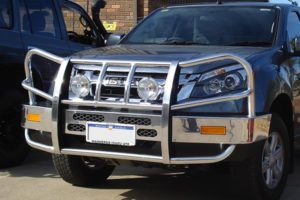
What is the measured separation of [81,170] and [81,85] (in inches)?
44.2

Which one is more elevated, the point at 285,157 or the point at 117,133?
the point at 117,133

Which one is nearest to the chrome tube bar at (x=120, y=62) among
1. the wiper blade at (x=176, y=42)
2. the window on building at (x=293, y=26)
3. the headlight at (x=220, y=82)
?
the headlight at (x=220, y=82)

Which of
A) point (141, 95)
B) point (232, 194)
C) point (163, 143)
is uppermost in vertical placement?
point (141, 95)

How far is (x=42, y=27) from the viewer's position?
7.17 metres

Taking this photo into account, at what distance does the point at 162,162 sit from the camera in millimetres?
4469

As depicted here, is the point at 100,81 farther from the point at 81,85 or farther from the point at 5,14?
the point at 5,14

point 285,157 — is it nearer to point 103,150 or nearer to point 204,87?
point 204,87

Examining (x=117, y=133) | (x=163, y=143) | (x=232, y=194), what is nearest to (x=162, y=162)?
(x=163, y=143)

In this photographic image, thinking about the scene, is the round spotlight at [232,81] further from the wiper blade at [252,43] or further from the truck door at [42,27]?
the truck door at [42,27]

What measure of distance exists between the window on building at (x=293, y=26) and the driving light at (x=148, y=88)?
1925 mm

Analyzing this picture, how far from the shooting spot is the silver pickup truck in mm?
4422

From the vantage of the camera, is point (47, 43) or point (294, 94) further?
point (47, 43)

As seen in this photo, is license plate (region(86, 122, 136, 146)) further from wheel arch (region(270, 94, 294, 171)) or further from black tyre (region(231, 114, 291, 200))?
wheel arch (region(270, 94, 294, 171))

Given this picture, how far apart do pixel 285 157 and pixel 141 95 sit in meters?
1.59
